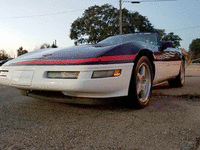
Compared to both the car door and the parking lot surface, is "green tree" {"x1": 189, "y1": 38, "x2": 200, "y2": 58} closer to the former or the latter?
the car door

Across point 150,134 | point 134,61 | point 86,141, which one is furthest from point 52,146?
point 134,61

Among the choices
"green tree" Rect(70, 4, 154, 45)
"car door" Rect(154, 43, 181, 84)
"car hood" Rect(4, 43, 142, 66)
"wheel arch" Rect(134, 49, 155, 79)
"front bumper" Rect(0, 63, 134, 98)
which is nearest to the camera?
"front bumper" Rect(0, 63, 134, 98)

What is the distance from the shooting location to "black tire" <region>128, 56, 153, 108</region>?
259 centimetres

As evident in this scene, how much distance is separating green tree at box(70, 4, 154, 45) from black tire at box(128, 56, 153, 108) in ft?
89.7

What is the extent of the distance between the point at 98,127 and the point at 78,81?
0.53 metres

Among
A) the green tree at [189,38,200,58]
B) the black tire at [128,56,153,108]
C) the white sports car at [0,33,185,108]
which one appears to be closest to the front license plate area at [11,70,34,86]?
the white sports car at [0,33,185,108]

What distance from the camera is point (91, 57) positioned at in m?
2.33

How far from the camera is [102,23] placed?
3120 centimetres

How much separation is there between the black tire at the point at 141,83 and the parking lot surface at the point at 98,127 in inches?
4.8

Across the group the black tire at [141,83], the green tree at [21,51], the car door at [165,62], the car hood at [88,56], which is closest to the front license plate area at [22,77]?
the car hood at [88,56]

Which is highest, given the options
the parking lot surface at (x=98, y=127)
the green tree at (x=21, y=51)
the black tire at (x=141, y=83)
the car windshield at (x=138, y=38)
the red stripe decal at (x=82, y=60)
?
the green tree at (x=21, y=51)

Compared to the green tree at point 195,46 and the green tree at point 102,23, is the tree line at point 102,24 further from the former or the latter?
the green tree at point 195,46

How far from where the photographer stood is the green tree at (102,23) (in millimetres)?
30703

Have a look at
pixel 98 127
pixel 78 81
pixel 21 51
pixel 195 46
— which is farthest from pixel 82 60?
pixel 195 46
